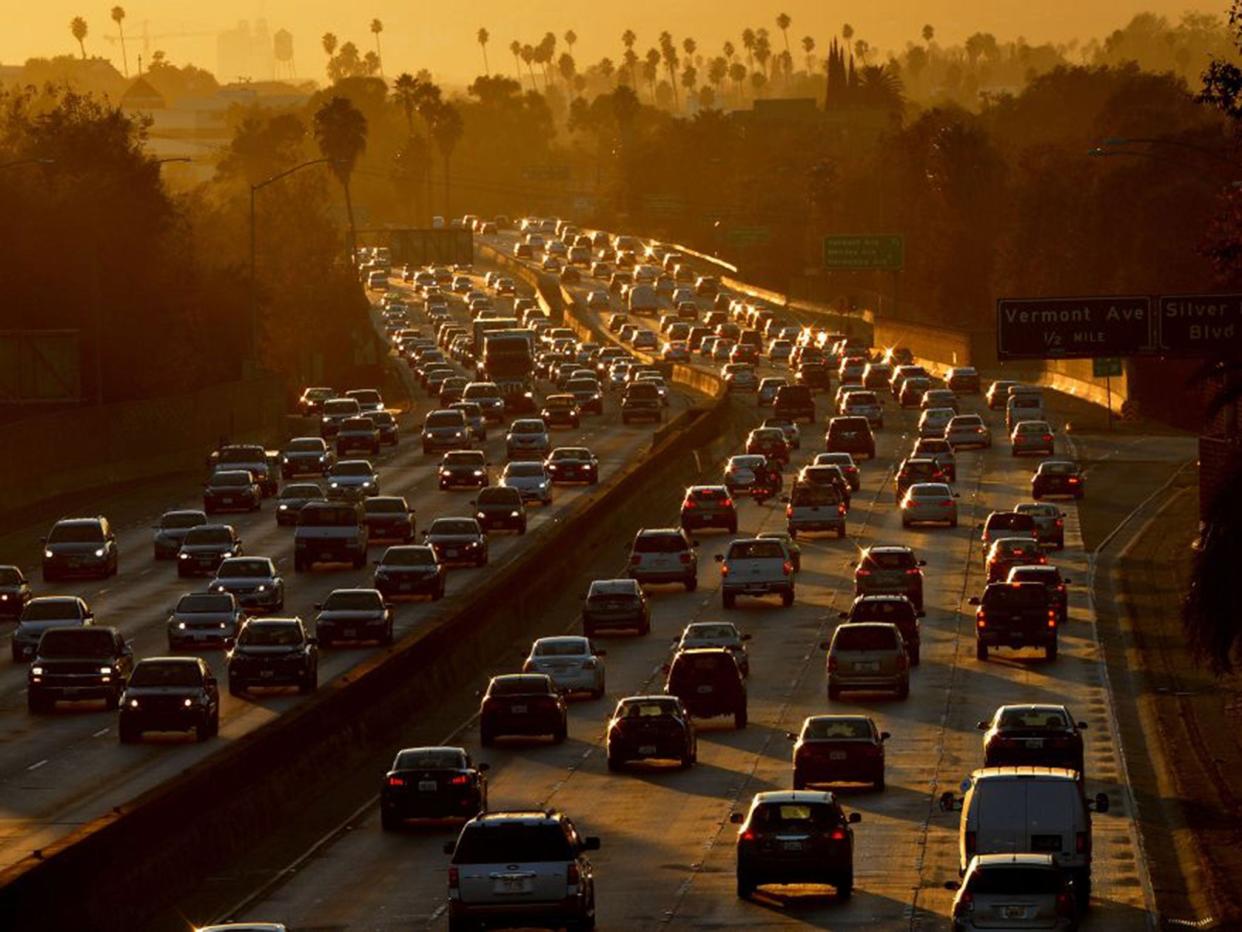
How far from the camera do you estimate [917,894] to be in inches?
1464

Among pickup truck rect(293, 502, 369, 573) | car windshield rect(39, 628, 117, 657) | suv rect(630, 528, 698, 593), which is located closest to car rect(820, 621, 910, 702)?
car windshield rect(39, 628, 117, 657)

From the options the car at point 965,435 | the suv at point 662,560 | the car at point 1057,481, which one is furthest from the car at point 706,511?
the car at point 965,435

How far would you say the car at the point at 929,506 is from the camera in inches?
3462

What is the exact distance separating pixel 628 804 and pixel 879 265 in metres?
140

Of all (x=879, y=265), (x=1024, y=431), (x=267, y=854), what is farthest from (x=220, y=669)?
(x=879, y=265)

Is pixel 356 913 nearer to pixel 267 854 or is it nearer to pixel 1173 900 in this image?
pixel 267 854

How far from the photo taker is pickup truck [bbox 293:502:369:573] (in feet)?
252

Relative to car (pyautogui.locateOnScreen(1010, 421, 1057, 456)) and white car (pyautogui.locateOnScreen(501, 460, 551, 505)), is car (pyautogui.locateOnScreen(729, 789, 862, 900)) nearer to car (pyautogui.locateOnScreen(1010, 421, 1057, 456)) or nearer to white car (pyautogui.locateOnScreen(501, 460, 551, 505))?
white car (pyautogui.locateOnScreen(501, 460, 551, 505))

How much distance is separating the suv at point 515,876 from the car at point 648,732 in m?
15.9

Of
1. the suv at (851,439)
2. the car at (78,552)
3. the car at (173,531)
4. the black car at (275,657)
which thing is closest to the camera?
the black car at (275,657)

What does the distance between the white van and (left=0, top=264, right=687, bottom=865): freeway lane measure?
12.9 m

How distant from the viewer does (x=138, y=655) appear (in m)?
62.3

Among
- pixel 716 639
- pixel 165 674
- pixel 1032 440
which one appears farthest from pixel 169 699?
pixel 1032 440

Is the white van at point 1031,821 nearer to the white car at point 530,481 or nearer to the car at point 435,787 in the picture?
the car at point 435,787
